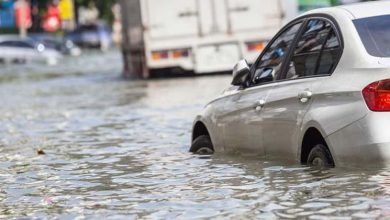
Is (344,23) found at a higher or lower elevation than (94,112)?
higher

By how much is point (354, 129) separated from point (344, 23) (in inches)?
39.3

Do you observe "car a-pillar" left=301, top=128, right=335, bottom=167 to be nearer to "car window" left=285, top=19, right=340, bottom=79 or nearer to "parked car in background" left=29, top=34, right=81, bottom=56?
"car window" left=285, top=19, right=340, bottom=79

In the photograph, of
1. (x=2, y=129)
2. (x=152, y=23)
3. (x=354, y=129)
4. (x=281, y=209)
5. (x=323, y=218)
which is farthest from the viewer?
(x=152, y=23)

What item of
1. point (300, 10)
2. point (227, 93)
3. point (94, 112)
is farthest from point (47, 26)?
point (227, 93)

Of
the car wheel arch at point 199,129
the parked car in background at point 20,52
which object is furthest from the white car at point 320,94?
the parked car in background at point 20,52

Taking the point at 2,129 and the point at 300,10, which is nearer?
the point at 2,129

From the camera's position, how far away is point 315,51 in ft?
28.3

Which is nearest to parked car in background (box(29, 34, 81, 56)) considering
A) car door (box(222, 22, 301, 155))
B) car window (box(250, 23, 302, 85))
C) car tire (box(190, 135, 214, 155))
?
car tire (box(190, 135, 214, 155))

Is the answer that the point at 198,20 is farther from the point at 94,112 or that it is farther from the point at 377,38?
the point at 377,38

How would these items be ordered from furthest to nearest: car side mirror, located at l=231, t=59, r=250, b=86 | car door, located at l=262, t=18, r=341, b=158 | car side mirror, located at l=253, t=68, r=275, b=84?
1. car side mirror, located at l=231, t=59, r=250, b=86
2. car side mirror, located at l=253, t=68, r=275, b=84
3. car door, located at l=262, t=18, r=341, b=158

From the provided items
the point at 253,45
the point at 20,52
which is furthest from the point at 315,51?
the point at 20,52

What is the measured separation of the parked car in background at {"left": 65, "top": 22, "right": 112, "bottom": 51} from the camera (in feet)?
272

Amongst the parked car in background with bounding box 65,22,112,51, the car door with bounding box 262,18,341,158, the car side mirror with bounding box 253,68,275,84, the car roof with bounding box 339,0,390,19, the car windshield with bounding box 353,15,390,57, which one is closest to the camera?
the car windshield with bounding box 353,15,390,57

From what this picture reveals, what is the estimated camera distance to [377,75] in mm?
7719
